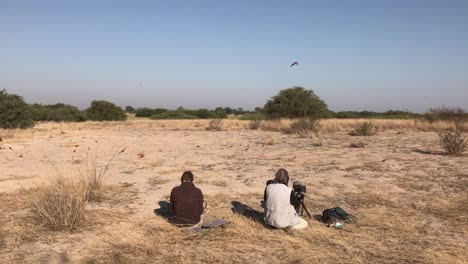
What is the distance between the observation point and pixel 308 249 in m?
5.07

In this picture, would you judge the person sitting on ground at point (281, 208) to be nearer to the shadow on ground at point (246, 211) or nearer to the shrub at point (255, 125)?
the shadow on ground at point (246, 211)

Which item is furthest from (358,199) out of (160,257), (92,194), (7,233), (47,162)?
(47,162)

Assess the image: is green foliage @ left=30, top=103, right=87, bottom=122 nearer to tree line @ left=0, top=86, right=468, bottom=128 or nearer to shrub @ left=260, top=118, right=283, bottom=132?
tree line @ left=0, top=86, right=468, bottom=128

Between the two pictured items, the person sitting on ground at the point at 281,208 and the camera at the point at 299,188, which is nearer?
the person sitting on ground at the point at 281,208

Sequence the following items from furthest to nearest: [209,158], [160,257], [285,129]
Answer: [285,129], [209,158], [160,257]

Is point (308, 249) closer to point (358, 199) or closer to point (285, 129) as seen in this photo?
point (358, 199)

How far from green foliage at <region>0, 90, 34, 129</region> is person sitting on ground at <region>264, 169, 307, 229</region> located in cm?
2584

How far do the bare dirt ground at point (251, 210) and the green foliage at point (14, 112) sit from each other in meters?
15.7

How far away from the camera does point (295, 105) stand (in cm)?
3438

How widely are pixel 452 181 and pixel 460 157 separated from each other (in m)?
3.90

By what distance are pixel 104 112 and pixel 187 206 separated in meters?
48.3

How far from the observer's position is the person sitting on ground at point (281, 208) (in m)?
5.81

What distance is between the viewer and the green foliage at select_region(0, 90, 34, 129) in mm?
26875

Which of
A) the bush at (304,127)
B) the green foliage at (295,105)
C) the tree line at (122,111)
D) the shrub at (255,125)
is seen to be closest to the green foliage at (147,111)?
the tree line at (122,111)
